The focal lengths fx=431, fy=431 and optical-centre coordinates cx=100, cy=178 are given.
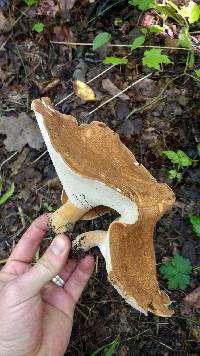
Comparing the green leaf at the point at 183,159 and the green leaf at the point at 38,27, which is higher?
the green leaf at the point at 38,27

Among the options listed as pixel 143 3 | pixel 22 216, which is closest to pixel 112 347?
pixel 22 216

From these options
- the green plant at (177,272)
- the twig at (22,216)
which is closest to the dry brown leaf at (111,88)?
the twig at (22,216)

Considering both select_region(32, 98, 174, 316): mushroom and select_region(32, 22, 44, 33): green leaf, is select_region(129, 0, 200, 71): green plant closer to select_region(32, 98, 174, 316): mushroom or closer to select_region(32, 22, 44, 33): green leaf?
select_region(32, 22, 44, 33): green leaf

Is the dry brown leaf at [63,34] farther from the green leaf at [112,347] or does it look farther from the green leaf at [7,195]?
the green leaf at [112,347]

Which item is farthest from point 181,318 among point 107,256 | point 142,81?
point 142,81

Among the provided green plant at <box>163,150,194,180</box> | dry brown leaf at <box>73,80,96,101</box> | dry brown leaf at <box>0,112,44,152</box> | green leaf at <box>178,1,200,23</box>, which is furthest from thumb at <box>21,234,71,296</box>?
green leaf at <box>178,1,200,23</box>

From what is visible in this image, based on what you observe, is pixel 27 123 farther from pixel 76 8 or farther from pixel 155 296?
pixel 155 296
